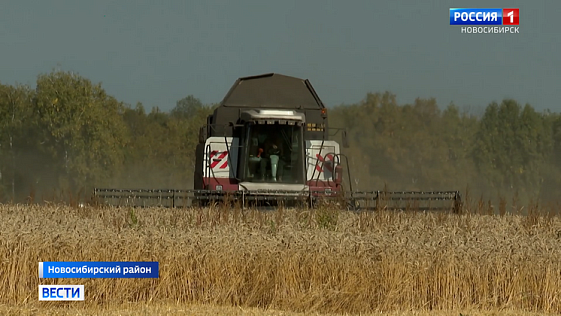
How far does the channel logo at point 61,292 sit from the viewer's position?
8328 millimetres

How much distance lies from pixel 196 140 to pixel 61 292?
33.2 m

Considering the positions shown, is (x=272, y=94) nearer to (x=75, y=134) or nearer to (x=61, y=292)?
(x=61, y=292)

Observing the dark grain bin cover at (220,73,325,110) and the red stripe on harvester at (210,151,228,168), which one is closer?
the red stripe on harvester at (210,151,228,168)

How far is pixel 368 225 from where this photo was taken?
454 inches

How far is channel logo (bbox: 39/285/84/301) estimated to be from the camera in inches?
328

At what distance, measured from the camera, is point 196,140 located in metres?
41.4

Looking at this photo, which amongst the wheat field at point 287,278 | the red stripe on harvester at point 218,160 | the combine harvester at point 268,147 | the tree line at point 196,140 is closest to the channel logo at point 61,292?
the wheat field at point 287,278

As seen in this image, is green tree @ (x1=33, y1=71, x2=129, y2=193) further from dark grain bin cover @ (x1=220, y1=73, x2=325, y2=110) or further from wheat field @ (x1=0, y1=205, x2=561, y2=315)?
wheat field @ (x1=0, y1=205, x2=561, y2=315)

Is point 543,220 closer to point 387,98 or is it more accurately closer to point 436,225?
point 436,225
